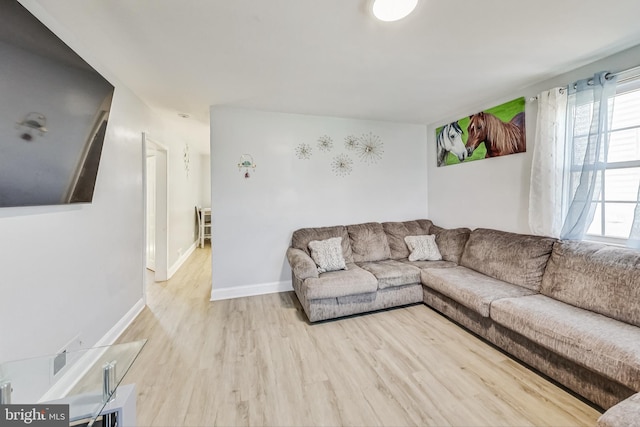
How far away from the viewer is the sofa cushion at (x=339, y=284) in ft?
8.09

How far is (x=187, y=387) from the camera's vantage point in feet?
5.57

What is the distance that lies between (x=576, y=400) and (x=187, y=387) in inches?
98.7

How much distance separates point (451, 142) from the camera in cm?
361

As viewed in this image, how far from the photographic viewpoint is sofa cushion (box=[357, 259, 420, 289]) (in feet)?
9.06

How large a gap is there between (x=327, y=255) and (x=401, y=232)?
1274 millimetres

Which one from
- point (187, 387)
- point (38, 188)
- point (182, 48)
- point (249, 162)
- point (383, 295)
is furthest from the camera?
point (249, 162)

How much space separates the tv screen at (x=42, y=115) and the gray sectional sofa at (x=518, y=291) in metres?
1.93

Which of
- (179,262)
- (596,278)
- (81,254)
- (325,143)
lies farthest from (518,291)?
(179,262)

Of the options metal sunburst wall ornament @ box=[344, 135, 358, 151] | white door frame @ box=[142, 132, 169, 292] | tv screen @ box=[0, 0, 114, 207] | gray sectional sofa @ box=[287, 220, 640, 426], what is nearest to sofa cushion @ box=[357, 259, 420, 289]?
gray sectional sofa @ box=[287, 220, 640, 426]

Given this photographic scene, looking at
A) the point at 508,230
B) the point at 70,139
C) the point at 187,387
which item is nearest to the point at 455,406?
the point at 187,387

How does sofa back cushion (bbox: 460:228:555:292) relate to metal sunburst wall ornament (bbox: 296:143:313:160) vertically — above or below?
below

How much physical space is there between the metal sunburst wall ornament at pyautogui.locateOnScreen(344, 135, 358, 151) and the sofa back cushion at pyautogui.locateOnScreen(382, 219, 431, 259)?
1.21 metres

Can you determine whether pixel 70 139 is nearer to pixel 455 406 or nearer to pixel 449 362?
pixel 455 406

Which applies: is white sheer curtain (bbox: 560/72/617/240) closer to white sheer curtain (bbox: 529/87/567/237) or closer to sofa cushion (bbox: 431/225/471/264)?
white sheer curtain (bbox: 529/87/567/237)
